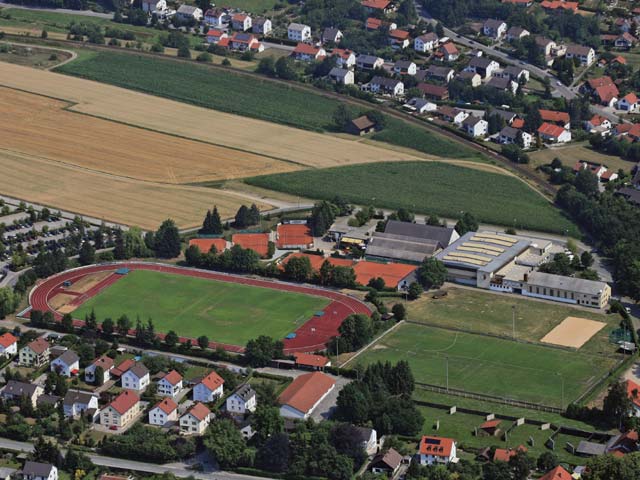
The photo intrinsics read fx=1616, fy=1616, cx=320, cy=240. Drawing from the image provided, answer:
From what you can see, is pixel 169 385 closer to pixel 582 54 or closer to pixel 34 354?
pixel 34 354

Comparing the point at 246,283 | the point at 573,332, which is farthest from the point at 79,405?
the point at 573,332

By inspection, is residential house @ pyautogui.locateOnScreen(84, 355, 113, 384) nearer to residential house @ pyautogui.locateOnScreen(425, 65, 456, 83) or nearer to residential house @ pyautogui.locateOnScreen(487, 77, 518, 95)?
residential house @ pyautogui.locateOnScreen(487, 77, 518, 95)

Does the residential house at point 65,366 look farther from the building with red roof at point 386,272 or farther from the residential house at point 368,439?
the building with red roof at point 386,272

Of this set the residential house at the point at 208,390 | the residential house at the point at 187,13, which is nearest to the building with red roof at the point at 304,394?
the residential house at the point at 208,390

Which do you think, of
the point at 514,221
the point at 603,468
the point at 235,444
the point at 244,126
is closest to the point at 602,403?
the point at 603,468

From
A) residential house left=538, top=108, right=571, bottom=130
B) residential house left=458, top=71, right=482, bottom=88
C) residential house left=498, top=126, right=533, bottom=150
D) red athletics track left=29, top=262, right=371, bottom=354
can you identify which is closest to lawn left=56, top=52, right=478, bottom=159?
residential house left=498, top=126, right=533, bottom=150

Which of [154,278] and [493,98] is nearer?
[154,278]

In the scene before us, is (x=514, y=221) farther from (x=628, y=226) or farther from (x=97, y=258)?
(x=97, y=258)
